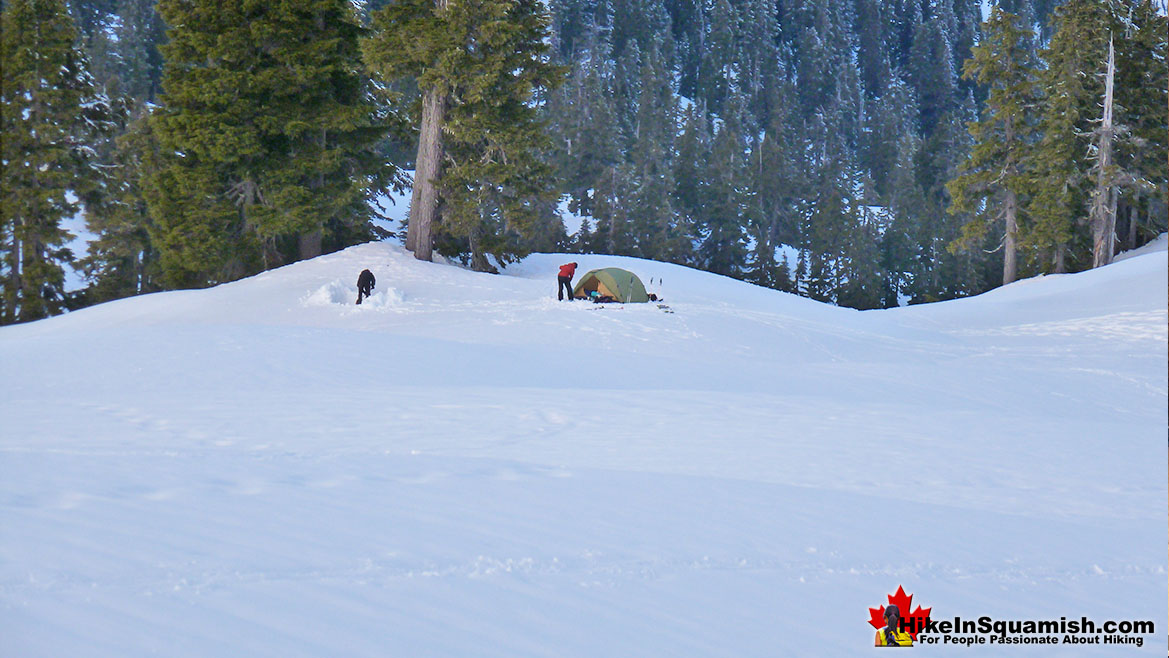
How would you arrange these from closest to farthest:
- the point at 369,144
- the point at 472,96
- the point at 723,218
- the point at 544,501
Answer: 1. the point at 544,501
2. the point at 472,96
3. the point at 369,144
4. the point at 723,218

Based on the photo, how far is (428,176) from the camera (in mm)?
26766

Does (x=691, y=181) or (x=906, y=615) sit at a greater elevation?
(x=691, y=181)

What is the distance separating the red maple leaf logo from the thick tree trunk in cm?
2347

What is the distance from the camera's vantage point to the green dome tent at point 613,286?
21844mm

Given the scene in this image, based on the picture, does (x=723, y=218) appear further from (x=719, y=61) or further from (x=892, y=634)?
(x=892, y=634)

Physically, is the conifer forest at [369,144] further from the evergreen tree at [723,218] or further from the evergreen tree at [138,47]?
the evergreen tree at [138,47]

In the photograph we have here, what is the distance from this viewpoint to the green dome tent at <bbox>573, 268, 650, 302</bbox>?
21844 millimetres

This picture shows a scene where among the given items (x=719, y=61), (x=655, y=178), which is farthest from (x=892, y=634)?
(x=719, y=61)

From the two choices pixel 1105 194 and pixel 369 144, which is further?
pixel 1105 194

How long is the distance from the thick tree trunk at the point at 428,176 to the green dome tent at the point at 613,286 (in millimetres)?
6856

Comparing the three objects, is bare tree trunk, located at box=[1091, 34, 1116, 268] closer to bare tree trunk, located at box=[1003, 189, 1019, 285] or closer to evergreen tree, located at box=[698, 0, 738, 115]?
bare tree trunk, located at box=[1003, 189, 1019, 285]

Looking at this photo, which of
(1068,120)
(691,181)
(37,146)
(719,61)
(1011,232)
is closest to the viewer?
(37,146)

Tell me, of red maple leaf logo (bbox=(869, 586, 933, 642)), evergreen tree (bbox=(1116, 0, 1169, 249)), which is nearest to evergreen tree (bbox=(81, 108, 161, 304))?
red maple leaf logo (bbox=(869, 586, 933, 642))

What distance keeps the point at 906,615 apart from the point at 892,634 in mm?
208
